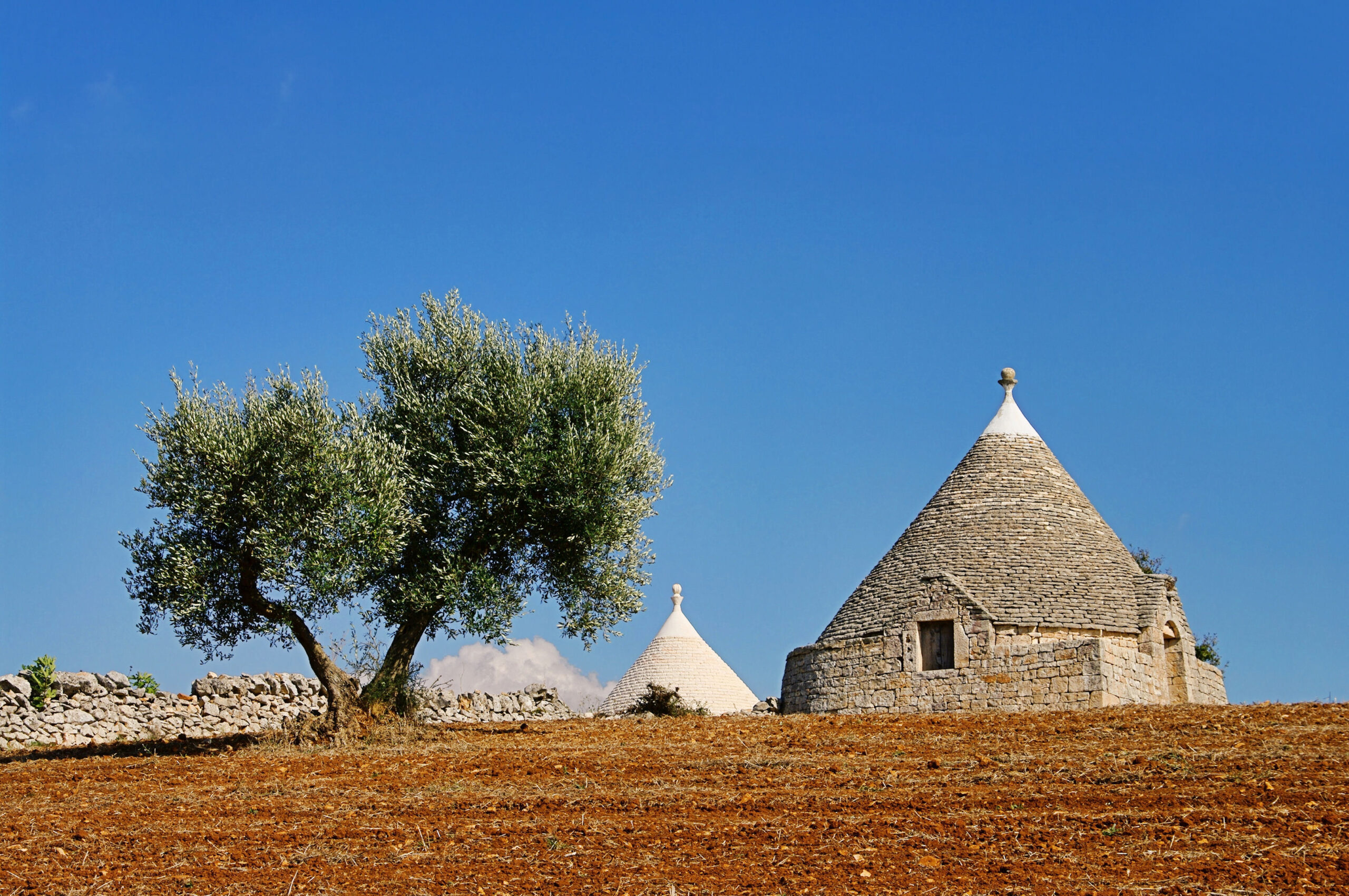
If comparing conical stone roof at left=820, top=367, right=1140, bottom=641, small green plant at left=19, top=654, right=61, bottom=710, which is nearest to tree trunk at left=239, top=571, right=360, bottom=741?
small green plant at left=19, top=654, right=61, bottom=710

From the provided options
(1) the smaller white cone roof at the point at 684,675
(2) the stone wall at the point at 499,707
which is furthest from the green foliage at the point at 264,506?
(1) the smaller white cone roof at the point at 684,675

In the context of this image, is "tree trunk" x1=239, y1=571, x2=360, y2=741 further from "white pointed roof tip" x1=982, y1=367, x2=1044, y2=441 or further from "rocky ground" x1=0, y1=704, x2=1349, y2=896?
"white pointed roof tip" x1=982, y1=367, x2=1044, y2=441

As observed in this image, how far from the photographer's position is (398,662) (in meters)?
18.5

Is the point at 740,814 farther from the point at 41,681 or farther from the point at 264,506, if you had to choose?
the point at 41,681

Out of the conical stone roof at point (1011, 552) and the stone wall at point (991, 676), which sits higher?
the conical stone roof at point (1011, 552)

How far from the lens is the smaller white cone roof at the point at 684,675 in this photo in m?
30.7

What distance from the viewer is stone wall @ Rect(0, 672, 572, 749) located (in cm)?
2038

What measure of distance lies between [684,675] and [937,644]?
9.91 m

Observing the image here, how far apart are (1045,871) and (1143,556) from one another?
88.7 ft

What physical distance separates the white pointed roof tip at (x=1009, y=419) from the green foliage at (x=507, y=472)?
1064 cm

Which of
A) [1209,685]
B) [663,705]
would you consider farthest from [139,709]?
[1209,685]

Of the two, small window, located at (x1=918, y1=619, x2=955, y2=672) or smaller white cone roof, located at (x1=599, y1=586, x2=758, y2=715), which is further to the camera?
smaller white cone roof, located at (x1=599, y1=586, x2=758, y2=715)

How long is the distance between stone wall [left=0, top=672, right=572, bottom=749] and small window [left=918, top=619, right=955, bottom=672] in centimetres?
869

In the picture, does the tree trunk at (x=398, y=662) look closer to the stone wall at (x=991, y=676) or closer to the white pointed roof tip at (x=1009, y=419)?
the stone wall at (x=991, y=676)
